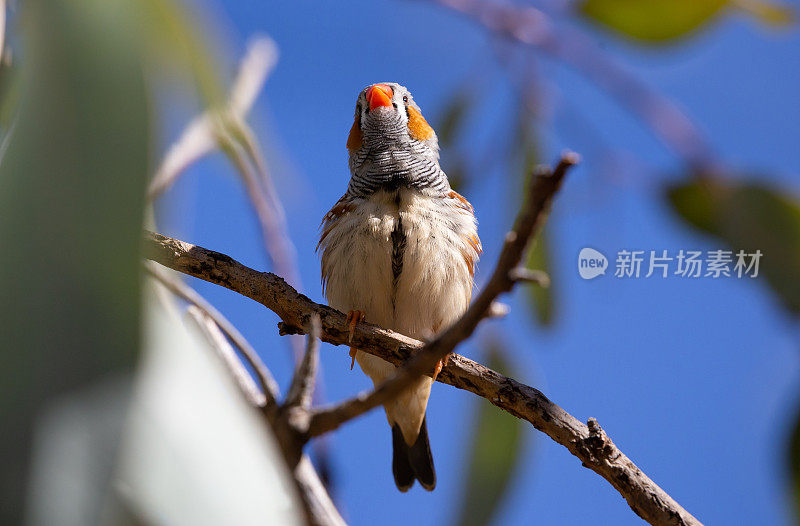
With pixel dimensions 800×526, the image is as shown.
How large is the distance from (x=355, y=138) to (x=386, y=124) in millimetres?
161

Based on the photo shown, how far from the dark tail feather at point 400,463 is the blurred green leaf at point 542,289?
749 mm

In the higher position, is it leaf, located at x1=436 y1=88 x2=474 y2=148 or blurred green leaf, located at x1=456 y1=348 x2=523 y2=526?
leaf, located at x1=436 y1=88 x2=474 y2=148

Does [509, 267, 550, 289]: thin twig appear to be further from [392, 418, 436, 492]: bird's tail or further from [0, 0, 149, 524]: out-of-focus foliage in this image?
[392, 418, 436, 492]: bird's tail

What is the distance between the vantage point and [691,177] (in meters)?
1.22

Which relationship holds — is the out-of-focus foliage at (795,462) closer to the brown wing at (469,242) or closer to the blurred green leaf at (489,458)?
the blurred green leaf at (489,458)

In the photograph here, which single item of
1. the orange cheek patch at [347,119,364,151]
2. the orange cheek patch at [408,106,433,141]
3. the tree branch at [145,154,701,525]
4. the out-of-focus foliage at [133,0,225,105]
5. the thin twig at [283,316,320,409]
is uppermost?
the orange cheek patch at [408,106,433,141]

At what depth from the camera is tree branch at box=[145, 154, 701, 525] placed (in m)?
1.64

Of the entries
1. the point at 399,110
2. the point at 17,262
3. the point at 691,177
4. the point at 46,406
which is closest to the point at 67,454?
the point at 46,406

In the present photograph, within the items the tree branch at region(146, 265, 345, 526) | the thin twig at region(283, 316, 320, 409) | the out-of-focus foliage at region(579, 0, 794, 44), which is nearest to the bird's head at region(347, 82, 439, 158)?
the tree branch at region(146, 265, 345, 526)

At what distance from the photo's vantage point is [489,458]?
1.96m

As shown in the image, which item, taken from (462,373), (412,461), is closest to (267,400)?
(462,373)

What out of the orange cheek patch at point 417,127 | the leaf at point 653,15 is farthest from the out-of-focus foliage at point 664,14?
the orange cheek patch at point 417,127

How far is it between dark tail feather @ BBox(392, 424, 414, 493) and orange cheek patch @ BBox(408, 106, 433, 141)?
1.17m

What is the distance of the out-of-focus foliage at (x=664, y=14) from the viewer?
1204mm
